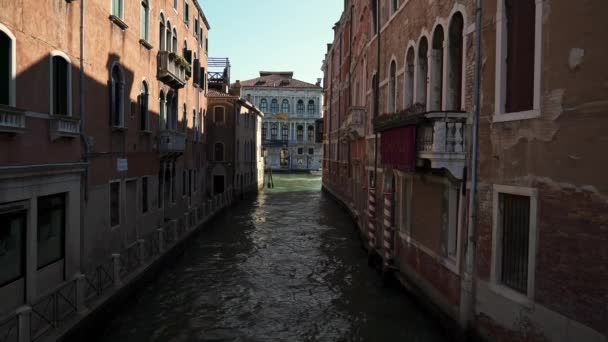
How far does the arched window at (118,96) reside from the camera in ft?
37.6

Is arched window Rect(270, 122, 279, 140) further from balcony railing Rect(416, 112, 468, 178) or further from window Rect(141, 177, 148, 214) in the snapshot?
balcony railing Rect(416, 112, 468, 178)

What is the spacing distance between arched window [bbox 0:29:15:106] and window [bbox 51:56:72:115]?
119cm

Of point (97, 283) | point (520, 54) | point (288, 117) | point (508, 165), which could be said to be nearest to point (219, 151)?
point (97, 283)

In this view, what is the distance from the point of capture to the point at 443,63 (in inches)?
340

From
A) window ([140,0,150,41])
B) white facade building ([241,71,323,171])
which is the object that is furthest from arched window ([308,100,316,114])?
window ([140,0,150,41])

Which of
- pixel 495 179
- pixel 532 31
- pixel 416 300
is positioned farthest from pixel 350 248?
pixel 532 31

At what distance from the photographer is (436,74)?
916cm

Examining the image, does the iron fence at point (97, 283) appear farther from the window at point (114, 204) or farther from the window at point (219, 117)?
the window at point (219, 117)

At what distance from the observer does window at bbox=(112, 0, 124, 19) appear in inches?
442

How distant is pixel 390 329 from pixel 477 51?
5093 millimetres

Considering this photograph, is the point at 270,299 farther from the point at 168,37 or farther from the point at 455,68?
the point at 168,37

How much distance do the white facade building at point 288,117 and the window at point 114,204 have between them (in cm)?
5701

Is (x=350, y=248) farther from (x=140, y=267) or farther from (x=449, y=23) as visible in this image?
(x=449, y=23)

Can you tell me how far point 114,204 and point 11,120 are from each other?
5.06m
